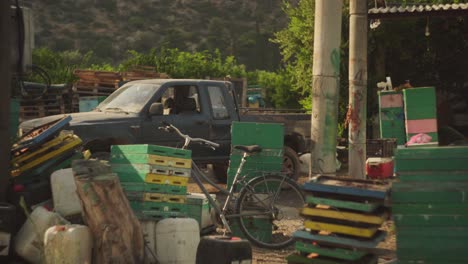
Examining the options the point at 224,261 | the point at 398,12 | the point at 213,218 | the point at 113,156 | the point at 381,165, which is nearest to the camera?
the point at 224,261

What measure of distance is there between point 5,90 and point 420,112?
751 cm

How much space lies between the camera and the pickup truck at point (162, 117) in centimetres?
1307

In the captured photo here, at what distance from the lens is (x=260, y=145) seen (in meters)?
10.2

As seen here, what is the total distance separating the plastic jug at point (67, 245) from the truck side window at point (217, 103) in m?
6.90

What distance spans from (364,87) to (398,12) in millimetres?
3011

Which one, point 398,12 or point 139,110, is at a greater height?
point 398,12

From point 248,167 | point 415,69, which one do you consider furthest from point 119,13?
point 248,167

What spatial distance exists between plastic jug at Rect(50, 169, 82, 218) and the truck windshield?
195 inches

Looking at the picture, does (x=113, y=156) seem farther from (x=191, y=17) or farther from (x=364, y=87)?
(x=191, y=17)

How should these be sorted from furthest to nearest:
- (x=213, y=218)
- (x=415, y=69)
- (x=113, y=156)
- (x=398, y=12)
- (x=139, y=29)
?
(x=139, y=29)
(x=415, y=69)
(x=398, y=12)
(x=213, y=218)
(x=113, y=156)

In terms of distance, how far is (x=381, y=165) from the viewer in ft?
45.5

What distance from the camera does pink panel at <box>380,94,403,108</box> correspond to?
14.2 metres

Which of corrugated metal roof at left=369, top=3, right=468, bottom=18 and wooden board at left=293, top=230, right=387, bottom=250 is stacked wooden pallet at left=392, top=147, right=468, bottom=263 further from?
corrugated metal roof at left=369, top=3, right=468, bottom=18

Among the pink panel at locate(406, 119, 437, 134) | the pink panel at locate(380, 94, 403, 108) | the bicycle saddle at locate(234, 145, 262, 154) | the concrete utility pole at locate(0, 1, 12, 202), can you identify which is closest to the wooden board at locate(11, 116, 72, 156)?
the concrete utility pole at locate(0, 1, 12, 202)
